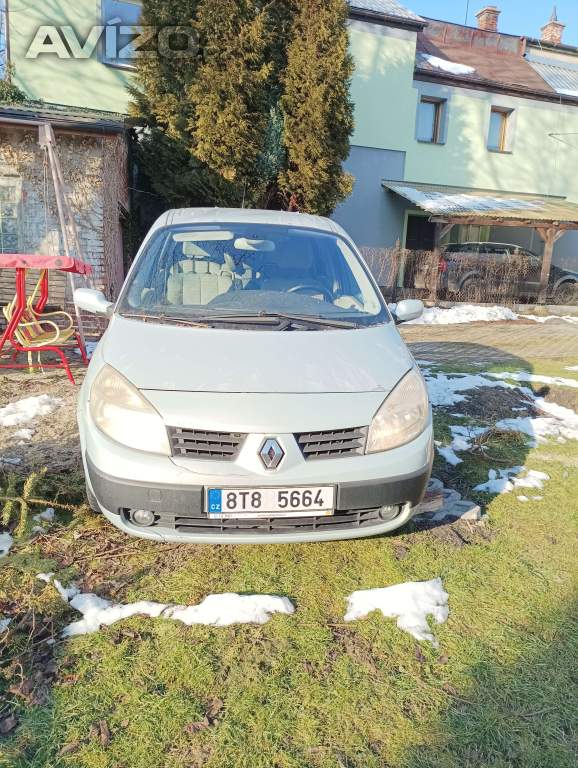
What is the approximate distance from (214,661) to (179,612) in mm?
324

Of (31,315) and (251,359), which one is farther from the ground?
(251,359)

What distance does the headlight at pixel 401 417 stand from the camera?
2.47m

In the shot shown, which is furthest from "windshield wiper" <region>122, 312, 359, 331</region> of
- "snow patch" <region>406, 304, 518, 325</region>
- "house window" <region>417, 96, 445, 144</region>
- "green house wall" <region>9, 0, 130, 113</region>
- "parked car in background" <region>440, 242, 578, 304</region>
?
"house window" <region>417, 96, 445, 144</region>

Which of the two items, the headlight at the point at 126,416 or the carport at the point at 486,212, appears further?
the carport at the point at 486,212

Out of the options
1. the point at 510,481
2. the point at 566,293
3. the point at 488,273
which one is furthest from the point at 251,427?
the point at 566,293

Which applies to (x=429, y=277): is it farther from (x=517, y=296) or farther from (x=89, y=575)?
(x=89, y=575)

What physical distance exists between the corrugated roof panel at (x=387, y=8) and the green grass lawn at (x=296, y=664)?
690 inches

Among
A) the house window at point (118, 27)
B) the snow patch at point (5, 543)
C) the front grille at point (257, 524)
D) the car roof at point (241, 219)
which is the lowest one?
the snow patch at point (5, 543)

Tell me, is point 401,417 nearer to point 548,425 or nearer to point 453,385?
point 548,425

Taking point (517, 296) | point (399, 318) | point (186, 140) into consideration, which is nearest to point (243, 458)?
point (399, 318)

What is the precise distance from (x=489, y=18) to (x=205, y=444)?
26138mm

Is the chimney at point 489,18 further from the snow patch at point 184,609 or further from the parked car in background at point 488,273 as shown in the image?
the snow patch at point 184,609

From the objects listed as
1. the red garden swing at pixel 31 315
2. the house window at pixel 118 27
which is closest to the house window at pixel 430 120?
the house window at pixel 118 27

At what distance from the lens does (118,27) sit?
13.1 meters
